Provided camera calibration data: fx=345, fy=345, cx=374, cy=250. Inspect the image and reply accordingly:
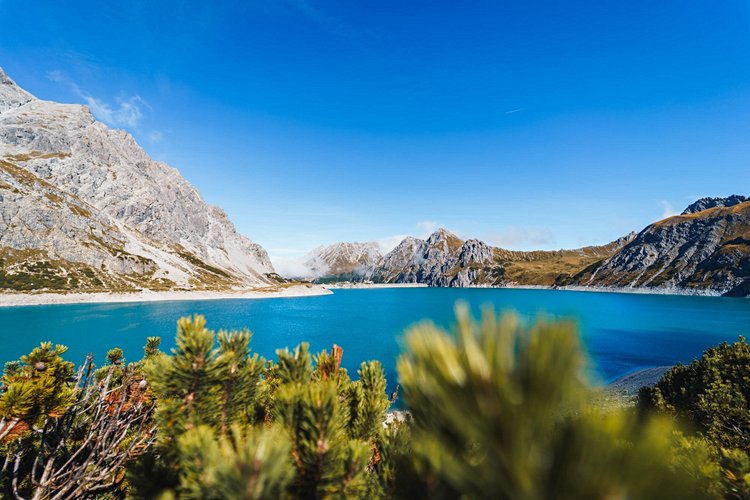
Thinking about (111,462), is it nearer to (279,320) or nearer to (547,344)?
(547,344)

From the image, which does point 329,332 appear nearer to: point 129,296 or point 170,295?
point 129,296

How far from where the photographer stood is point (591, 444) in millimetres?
1282

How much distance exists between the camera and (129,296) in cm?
11200

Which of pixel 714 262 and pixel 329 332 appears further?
pixel 714 262

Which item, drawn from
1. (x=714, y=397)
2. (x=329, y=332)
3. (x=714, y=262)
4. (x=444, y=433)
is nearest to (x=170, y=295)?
(x=329, y=332)

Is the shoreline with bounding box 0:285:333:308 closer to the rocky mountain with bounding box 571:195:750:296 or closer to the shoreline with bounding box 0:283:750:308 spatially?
the shoreline with bounding box 0:283:750:308

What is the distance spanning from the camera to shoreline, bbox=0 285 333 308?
3652 inches

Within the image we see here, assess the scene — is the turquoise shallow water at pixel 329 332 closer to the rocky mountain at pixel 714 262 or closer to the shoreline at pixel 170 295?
the shoreline at pixel 170 295

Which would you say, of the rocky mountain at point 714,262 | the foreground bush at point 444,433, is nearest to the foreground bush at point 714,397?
the foreground bush at point 444,433

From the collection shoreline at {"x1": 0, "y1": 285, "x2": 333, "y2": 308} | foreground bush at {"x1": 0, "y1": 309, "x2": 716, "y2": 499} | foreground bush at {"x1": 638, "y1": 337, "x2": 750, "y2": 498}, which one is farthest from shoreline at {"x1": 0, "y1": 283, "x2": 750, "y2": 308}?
foreground bush at {"x1": 638, "y1": 337, "x2": 750, "y2": 498}

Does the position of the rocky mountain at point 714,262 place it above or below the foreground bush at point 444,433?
above

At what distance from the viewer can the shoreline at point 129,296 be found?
92750 millimetres

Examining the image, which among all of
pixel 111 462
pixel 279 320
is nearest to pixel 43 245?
pixel 279 320

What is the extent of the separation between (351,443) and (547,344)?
1487mm
